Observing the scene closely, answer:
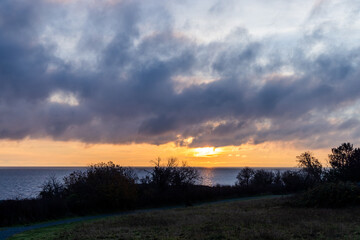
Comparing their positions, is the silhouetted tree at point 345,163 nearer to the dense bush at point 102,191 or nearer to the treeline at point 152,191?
the treeline at point 152,191

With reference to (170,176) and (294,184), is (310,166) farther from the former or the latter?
(170,176)

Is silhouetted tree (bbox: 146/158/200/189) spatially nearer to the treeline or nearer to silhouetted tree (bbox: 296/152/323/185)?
the treeline

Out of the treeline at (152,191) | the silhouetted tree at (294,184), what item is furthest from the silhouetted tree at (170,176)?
the silhouetted tree at (294,184)

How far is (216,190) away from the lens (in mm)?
46531

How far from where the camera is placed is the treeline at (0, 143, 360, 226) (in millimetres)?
26781

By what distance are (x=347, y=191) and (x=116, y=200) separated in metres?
22.4

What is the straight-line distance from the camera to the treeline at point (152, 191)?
26781 mm

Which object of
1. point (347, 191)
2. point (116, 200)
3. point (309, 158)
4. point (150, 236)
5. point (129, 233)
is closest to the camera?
point (150, 236)

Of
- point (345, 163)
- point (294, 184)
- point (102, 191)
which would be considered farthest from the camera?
point (294, 184)

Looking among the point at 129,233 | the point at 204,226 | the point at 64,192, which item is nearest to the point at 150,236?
the point at 129,233

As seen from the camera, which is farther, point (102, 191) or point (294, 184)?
point (294, 184)

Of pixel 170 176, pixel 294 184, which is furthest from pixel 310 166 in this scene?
pixel 170 176

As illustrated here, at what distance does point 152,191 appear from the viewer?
41.6 meters

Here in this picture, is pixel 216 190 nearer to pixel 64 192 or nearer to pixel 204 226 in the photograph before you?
pixel 64 192
